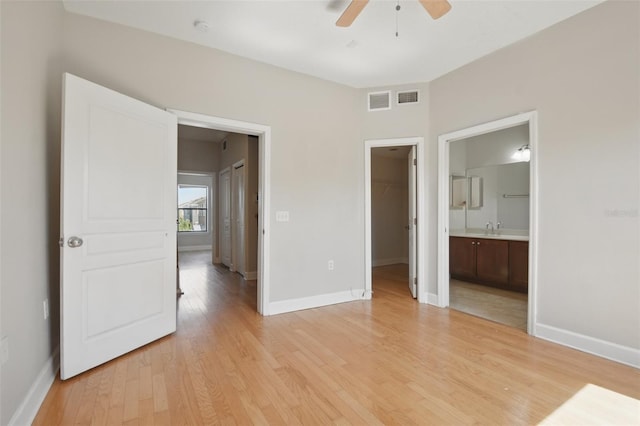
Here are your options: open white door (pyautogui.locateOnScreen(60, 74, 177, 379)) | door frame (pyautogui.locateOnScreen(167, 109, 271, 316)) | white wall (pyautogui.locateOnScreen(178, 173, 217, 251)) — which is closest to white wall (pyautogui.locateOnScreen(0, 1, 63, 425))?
open white door (pyautogui.locateOnScreen(60, 74, 177, 379))

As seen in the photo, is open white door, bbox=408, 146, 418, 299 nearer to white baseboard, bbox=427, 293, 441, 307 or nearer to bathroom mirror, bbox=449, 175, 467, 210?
white baseboard, bbox=427, 293, 441, 307

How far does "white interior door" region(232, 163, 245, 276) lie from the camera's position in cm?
550

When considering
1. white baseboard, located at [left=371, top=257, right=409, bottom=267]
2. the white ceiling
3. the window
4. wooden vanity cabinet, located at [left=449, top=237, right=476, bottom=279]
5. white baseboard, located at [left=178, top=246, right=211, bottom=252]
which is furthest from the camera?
the window

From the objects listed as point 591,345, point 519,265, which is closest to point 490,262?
point 519,265

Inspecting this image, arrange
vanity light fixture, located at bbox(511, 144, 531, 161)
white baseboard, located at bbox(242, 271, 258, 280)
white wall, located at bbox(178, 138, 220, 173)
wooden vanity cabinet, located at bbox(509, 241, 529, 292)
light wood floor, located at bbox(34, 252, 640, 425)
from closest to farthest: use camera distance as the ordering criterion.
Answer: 1. light wood floor, located at bbox(34, 252, 640, 425)
2. wooden vanity cabinet, located at bbox(509, 241, 529, 292)
3. vanity light fixture, located at bbox(511, 144, 531, 161)
4. white baseboard, located at bbox(242, 271, 258, 280)
5. white wall, located at bbox(178, 138, 220, 173)

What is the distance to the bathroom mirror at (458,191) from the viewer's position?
5449 mm

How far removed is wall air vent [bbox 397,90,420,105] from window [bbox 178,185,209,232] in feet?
26.9

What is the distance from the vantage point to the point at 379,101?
4004 mm

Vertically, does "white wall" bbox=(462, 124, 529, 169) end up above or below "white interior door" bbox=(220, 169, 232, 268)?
above

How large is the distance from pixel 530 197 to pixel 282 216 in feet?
8.32

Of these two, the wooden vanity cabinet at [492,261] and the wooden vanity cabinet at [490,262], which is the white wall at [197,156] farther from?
the wooden vanity cabinet at [492,261]

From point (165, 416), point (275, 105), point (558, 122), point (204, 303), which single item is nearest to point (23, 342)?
point (165, 416)

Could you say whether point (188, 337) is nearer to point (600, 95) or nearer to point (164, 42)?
point (164, 42)

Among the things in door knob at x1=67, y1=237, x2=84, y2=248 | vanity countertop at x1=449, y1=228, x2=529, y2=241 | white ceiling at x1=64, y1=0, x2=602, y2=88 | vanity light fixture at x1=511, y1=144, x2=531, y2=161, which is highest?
white ceiling at x1=64, y1=0, x2=602, y2=88
